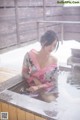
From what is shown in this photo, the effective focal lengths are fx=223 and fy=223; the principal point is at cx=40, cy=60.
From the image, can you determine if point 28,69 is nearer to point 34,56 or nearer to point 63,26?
point 34,56

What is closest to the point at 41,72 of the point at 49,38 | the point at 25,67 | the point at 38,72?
the point at 38,72

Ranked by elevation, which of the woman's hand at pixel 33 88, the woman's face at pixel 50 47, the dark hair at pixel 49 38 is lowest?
the woman's hand at pixel 33 88

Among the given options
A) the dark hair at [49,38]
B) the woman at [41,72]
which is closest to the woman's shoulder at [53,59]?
the woman at [41,72]

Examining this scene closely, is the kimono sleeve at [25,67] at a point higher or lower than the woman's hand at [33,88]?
higher

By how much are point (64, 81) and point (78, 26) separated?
1.07m

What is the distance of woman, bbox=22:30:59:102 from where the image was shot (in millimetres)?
1723

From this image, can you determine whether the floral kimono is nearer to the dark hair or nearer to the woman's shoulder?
the woman's shoulder

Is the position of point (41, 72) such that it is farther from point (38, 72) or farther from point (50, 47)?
point (50, 47)

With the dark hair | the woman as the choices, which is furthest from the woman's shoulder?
the dark hair

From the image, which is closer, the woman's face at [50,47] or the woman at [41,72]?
the woman's face at [50,47]

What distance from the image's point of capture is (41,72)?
175 cm

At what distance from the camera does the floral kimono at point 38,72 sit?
1727 millimetres

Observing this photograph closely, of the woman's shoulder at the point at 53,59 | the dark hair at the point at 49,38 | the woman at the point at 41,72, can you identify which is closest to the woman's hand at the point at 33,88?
the woman at the point at 41,72

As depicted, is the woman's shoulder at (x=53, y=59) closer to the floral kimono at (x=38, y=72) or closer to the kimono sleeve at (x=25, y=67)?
the floral kimono at (x=38, y=72)
